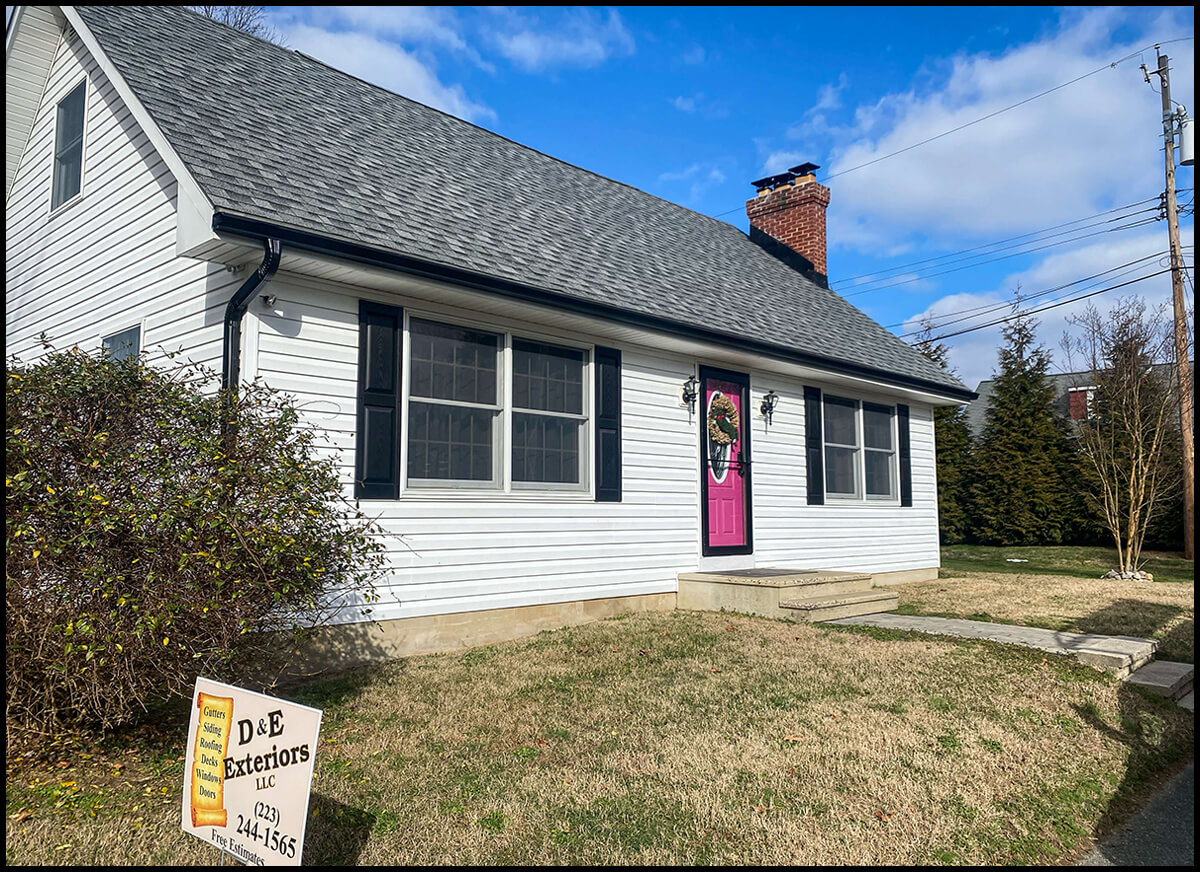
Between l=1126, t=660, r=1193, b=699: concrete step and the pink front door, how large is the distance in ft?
14.8

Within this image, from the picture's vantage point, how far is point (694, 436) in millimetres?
9742

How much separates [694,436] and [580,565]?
2.37 metres

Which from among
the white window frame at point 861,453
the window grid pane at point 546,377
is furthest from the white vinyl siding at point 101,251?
the white window frame at point 861,453

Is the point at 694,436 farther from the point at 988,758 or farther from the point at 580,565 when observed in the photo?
the point at 988,758

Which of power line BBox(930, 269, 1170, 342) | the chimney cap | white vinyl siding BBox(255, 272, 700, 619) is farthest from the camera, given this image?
power line BBox(930, 269, 1170, 342)

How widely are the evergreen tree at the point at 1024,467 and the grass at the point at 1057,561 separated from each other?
0.73 metres

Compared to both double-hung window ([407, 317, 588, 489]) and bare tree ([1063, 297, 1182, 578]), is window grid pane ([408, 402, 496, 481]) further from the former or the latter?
bare tree ([1063, 297, 1182, 578])

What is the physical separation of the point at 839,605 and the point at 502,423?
4005 millimetres

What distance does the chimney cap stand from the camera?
14938 mm

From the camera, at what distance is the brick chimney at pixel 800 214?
48.6ft

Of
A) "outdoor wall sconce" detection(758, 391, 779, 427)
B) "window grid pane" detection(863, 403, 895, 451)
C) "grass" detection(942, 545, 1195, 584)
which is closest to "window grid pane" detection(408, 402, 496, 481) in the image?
"outdoor wall sconce" detection(758, 391, 779, 427)

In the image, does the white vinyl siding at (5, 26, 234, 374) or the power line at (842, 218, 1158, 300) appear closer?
the white vinyl siding at (5, 26, 234, 374)

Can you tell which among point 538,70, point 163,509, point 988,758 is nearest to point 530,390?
point 538,70

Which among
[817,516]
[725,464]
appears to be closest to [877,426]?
[817,516]
